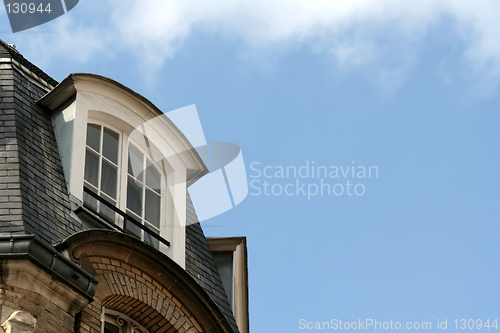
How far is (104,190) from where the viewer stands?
11.4m

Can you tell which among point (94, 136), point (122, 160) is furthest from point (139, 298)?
point (94, 136)

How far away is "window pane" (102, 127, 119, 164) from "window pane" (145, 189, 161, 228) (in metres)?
0.79

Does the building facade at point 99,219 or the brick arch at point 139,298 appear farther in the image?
the brick arch at point 139,298

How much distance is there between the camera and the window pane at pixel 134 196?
11.9 meters

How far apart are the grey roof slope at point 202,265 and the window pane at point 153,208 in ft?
2.17

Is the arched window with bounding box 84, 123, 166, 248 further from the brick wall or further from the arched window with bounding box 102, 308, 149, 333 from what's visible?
the arched window with bounding box 102, 308, 149, 333

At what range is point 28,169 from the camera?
10.3 m

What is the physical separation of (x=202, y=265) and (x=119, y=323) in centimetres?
238

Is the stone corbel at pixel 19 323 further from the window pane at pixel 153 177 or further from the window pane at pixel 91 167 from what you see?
the window pane at pixel 153 177

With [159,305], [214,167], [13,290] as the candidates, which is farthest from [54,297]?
[214,167]

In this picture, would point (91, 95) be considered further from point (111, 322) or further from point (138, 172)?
point (111, 322)
